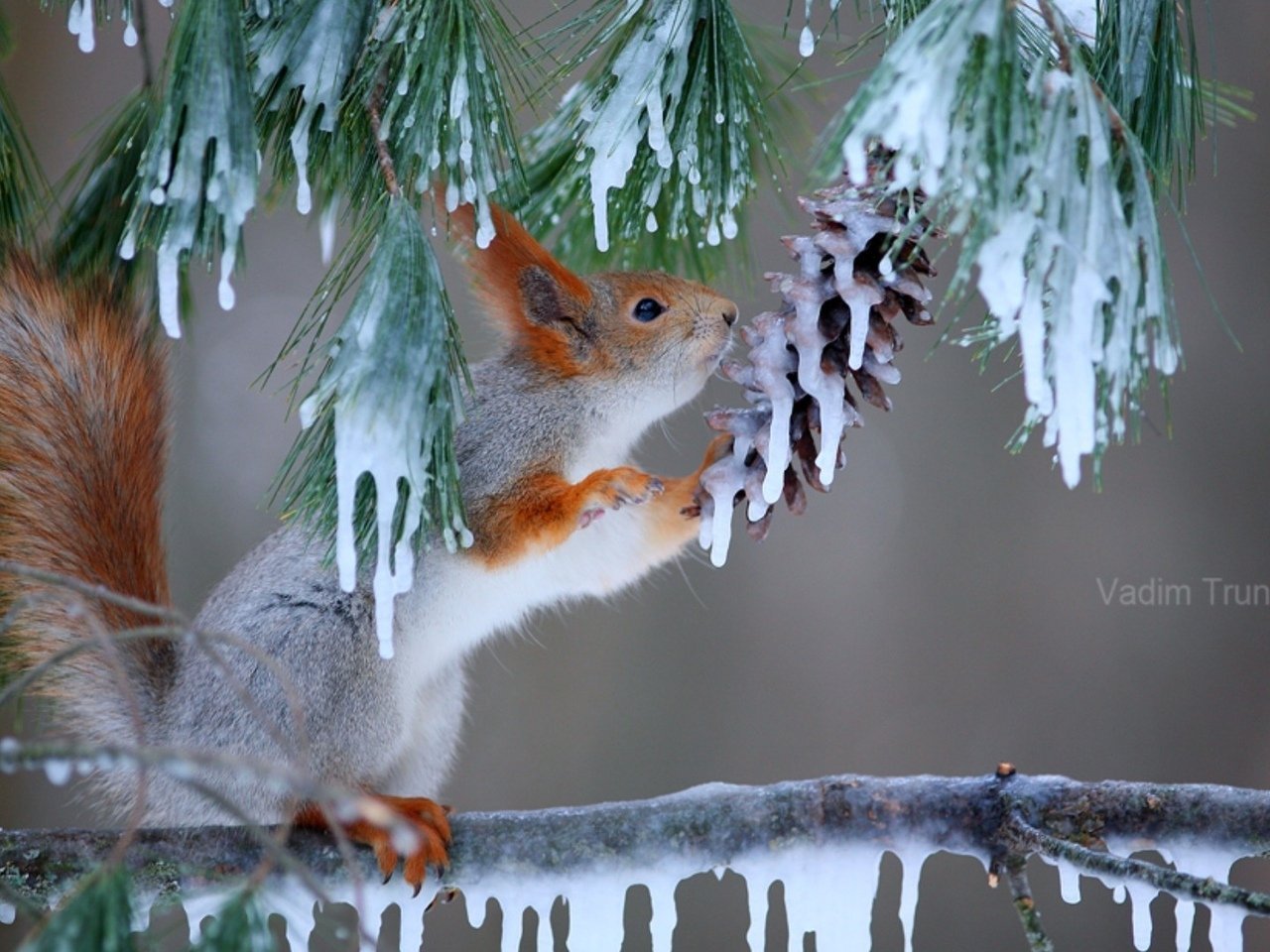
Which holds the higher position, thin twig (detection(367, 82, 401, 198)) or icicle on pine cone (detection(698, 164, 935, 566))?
thin twig (detection(367, 82, 401, 198))

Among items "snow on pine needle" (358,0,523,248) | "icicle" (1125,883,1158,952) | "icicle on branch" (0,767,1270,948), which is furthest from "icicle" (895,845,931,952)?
"snow on pine needle" (358,0,523,248)

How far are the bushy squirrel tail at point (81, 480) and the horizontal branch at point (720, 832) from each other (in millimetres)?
154

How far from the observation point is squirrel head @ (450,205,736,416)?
1159mm

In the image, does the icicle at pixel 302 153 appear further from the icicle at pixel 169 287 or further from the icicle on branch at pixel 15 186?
the icicle on branch at pixel 15 186

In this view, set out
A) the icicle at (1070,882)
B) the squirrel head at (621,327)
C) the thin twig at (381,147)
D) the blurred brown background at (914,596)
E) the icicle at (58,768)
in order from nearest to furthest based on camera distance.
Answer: the icicle at (58,768), the thin twig at (381,147), the icicle at (1070,882), the squirrel head at (621,327), the blurred brown background at (914,596)

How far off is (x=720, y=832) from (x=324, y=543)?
1.17ft

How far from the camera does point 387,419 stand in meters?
0.67

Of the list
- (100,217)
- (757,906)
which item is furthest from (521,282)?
(757,906)

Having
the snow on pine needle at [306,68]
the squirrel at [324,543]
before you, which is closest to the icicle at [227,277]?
the snow on pine needle at [306,68]

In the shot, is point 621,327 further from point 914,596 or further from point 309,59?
point 914,596

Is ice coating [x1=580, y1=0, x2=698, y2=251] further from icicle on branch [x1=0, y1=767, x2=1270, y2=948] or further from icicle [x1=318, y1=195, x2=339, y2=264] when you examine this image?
icicle on branch [x1=0, y1=767, x2=1270, y2=948]

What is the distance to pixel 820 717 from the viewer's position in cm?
217

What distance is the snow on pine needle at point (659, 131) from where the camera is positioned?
813mm

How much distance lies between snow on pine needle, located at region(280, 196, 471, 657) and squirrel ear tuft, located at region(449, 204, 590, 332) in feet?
1.03
